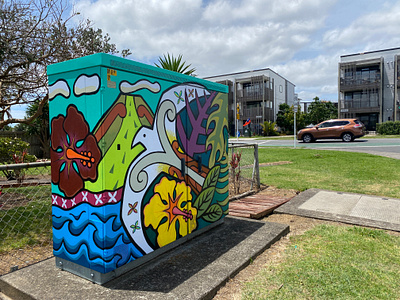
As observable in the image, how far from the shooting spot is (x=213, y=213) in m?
4.08

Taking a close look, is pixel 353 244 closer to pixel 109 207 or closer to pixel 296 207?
pixel 296 207

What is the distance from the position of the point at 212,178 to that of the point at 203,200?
0.34 m

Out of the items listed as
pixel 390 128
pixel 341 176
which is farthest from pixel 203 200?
pixel 390 128

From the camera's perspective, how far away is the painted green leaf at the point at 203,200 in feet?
12.3

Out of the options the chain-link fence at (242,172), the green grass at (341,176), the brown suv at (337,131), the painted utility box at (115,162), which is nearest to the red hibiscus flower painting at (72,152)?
the painted utility box at (115,162)

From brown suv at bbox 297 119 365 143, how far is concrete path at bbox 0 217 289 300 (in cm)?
2271

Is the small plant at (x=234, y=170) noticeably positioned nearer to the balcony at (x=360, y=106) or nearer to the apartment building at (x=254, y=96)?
the balcony at (x=360, y=106)

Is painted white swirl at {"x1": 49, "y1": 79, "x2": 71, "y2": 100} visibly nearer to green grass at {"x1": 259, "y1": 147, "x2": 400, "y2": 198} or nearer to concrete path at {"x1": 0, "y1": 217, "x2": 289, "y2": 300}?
concrete path at {"x1": 0, "y1": 217, "x2": 289, "y2": 300}

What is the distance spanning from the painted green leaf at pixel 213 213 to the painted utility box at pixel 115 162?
53 cm

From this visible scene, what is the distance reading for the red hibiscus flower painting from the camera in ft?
8.43

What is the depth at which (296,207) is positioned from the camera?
550 cm

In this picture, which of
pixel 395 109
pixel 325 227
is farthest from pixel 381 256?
pixel 395 109

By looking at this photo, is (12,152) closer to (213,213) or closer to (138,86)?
(213,213)

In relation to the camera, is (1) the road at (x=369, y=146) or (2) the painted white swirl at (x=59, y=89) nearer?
(2) the painted white swirl at (x=59, y=89)
